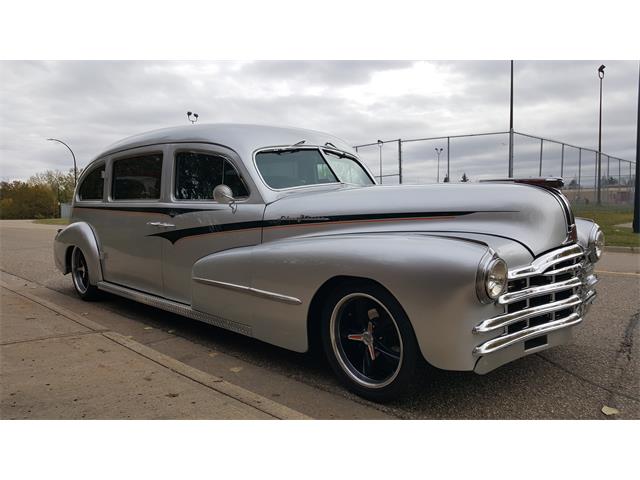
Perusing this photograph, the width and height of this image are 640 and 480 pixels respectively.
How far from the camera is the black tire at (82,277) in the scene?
20.2 feet

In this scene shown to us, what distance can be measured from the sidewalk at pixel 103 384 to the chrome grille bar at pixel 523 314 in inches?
45.6

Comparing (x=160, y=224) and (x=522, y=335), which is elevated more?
(x=160, y=224)

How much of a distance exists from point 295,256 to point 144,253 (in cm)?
227

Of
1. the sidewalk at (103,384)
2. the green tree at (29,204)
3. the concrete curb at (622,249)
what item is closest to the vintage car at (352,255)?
the sidewalk at (103,384)

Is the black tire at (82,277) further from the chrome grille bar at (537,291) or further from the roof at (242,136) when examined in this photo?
the chrome grille bar at (537,291)

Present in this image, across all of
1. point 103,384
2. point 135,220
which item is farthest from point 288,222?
point 135,220

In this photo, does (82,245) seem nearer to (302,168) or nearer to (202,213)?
(202,213)

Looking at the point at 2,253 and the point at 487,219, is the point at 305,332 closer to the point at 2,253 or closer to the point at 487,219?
the point at 487,219

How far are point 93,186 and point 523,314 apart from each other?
5.36 meters

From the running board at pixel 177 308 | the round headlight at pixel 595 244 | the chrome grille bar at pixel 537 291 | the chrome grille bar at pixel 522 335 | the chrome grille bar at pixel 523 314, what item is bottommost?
the running board at pixel 177 308

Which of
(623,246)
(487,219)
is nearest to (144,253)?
(487,219)

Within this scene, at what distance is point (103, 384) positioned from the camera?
3.30 meters

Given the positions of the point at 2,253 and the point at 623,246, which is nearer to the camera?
the point at 623,246

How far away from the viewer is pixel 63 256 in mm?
6621
